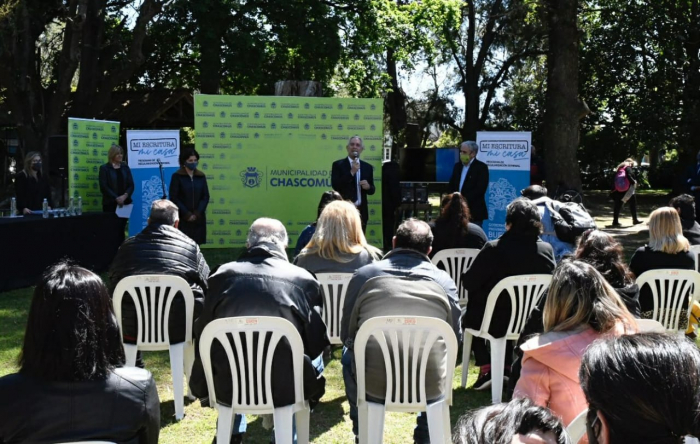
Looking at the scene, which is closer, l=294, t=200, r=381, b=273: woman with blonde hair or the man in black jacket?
the man in black jacket

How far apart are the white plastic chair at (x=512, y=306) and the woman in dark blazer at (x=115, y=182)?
22.2 feet

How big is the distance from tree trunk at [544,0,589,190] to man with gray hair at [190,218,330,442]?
1008cm

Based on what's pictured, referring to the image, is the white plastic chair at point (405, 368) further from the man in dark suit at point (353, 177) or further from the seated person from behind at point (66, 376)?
the man in dark suit at point (353, 177)

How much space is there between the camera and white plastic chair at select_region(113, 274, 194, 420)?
481 cm

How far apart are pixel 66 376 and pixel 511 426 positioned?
149 cm

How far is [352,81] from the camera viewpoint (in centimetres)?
2456

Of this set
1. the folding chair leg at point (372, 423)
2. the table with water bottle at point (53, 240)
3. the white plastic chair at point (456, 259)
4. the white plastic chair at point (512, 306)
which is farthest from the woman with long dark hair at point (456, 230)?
the table with water bottle at point (53, 240)

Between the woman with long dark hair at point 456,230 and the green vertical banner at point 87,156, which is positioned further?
the green vertical banner at point 87,156

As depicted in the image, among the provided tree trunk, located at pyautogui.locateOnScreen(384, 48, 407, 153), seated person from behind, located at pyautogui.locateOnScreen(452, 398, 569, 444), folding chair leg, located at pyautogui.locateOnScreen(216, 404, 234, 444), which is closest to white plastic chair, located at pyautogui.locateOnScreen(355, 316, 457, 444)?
folding chair leg, located at pyautogui.locateOnScreen(216, 404, 234, 444)

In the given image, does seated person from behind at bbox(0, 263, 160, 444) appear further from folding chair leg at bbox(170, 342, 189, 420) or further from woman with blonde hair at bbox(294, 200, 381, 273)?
woman with blonde hair at bbox(294, 200, 381, 273)

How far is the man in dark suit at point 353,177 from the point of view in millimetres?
9969

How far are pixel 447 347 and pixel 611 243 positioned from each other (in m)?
1.21

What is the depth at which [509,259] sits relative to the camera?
200 inches

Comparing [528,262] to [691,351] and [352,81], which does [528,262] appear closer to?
[691,351]
